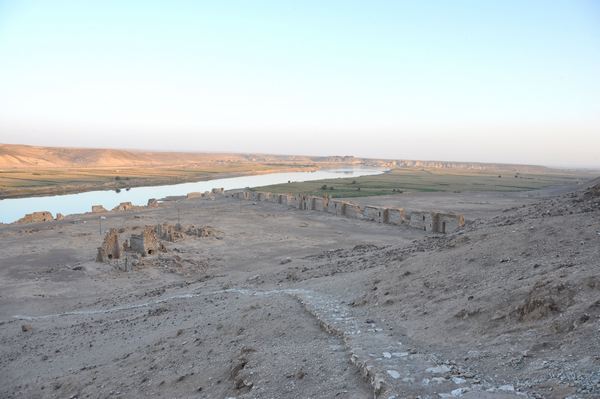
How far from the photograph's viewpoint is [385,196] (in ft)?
189

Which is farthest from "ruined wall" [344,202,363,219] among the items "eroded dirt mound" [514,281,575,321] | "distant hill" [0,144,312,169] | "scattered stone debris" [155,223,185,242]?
"distant hill" [0,144,312,169]

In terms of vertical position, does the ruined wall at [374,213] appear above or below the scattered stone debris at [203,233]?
above

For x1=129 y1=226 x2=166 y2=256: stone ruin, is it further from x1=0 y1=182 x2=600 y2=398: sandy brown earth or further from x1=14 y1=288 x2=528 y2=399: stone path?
x1=14 y1=288 x2=528 y2=399: stone path

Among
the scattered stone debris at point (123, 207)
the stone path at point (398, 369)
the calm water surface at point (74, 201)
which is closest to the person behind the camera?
the stone path at point (398, 369)

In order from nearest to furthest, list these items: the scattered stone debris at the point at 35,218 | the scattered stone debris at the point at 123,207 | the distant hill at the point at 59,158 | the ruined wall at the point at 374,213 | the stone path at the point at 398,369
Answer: the stone path at the point at 398,369
the ruined wall at the point at 374,213
the scattered stone debris at the point at 35,218
the scattered stone debris at the point at 123,207
the distant hill at the point at 59,158

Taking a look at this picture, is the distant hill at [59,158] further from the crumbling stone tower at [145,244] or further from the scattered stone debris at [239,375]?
the scattered stone debris at [239,375]

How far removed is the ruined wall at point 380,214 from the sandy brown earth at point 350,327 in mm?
12190

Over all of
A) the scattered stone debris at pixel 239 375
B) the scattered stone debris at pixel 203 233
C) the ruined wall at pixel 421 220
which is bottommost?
the scattered stone debris at pixel 203 233

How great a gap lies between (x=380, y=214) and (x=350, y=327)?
89.3ft

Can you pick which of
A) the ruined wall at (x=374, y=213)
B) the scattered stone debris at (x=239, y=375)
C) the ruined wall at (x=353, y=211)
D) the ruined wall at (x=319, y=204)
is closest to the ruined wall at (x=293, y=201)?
the ruined wall at (x=319, y=204)

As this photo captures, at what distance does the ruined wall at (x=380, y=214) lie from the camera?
92.3ft

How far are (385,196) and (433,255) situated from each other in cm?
4661

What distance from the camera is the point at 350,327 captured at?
810 cm

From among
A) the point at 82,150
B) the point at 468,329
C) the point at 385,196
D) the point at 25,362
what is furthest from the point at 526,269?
the point at 82,150
